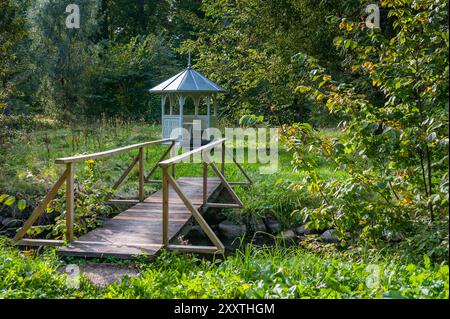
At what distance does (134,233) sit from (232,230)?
8.44 feet

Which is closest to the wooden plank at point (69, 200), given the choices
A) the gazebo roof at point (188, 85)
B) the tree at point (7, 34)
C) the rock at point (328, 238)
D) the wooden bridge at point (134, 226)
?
the wooden bridge at point (134, 226)

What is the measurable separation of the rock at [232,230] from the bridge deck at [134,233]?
58 cm

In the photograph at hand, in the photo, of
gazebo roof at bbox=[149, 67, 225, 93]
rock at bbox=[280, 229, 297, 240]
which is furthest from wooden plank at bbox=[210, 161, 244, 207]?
gazebo roof at bbox=[149, 67, 225, 93]

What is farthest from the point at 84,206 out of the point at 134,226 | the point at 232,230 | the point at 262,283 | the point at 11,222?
the point at 262,283

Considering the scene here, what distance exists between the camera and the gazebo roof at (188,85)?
1415cm

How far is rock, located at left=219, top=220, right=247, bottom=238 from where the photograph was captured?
8.69 meters

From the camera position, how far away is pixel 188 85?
14289mm

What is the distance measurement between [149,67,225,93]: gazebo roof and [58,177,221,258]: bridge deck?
5780 millimetres

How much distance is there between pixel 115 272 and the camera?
521 cm

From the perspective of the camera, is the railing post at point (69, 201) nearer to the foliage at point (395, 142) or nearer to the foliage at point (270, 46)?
the foliage at point (395, 142)

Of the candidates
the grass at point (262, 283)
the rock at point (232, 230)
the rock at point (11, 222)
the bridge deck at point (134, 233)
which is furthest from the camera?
the rock at point (232, 230)
